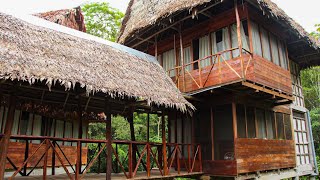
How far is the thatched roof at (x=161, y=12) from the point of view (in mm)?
8648

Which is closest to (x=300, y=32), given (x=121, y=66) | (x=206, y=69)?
(x=206, y=69)

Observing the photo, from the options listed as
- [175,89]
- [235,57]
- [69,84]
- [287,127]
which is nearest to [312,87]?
[287,127]

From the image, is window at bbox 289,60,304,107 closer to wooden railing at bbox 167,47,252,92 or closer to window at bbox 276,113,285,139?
window at bbox 276,113,285,139

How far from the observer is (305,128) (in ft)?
41.9

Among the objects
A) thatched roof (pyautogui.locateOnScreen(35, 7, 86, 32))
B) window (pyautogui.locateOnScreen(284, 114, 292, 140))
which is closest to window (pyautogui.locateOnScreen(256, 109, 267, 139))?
window (pyautogui.locateOnScreen(284, 114, 292, 140))

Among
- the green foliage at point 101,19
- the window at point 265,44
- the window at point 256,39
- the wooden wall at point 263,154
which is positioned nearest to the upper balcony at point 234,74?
the window at point 256,39

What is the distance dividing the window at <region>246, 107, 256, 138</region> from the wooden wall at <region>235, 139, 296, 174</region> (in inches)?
13.6

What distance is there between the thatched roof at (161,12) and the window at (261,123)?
3165 millimetres

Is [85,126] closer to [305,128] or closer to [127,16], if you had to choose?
[127,16]

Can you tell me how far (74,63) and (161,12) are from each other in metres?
4.29

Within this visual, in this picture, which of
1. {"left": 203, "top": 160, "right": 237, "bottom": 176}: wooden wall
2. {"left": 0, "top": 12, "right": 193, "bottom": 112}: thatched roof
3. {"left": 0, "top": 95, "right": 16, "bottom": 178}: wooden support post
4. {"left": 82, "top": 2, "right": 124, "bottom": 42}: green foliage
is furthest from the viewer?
{"left": 82, "top": 2, "right": 124, "bottom": 42}: green foliage

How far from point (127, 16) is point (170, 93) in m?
6.83

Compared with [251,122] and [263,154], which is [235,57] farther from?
[263,154]

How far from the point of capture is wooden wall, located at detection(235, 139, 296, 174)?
8.21 m
